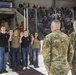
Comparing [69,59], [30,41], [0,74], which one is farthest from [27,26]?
[69,59]

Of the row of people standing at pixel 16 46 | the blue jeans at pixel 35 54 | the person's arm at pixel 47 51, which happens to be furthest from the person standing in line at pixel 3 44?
the person's arm at pixel 47 51

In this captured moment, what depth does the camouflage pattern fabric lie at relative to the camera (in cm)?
296

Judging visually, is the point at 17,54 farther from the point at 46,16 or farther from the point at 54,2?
the point at 54,2

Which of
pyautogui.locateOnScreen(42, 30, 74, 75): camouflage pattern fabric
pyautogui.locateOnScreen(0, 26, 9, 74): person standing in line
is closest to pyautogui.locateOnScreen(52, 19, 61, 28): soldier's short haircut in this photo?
pyautogui.locateOnScreen(42, 30, 74, 75): camouflage pattern fabric

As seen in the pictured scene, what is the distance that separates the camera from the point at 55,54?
9.71 ft

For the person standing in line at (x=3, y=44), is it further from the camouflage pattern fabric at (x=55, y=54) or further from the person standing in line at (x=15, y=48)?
the camouflage pattern fabric at (x=55, y=54)

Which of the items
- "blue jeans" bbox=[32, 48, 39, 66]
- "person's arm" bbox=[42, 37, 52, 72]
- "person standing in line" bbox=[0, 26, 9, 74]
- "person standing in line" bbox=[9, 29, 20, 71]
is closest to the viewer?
"person's arm" bbox=[42, 37, 52, 72]

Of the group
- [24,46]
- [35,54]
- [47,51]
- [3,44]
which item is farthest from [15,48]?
[47,51]

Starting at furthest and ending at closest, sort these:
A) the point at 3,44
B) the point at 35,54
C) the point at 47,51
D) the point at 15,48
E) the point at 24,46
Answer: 1. the point at 35,54
2. the point at 24,46
3. the point at 15,48
4. the point at 3,44
5. the point at 47,51

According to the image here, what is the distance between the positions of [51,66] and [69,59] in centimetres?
34

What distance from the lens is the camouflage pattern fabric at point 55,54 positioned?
9.73ft

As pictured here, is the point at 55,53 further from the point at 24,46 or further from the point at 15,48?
the point at 24,46

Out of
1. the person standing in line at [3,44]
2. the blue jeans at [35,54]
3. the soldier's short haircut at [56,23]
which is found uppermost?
the soldier's short haircut at [56,23]

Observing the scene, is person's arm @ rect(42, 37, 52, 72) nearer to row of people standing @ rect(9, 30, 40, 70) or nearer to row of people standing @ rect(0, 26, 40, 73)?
row of people standing @ rect(0, 26, 40, 73)
